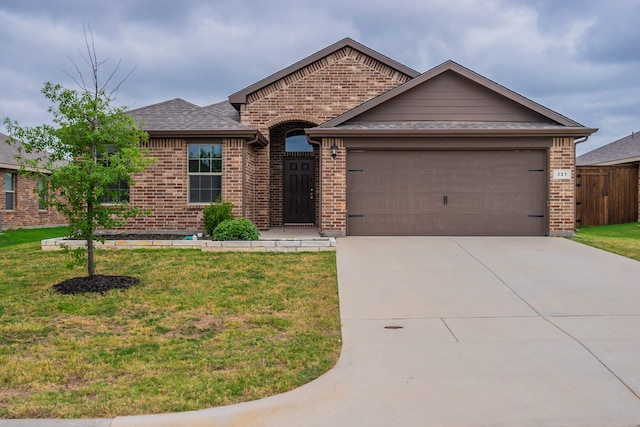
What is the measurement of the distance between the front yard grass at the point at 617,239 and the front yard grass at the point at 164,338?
6531 millimetres

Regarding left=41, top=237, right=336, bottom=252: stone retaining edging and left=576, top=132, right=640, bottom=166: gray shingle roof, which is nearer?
left=41, top=237, right=336, bottom=252: stone retaining edging

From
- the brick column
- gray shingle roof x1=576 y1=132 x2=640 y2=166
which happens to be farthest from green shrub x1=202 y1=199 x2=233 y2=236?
gray shingle roof x1=576 y1=132 x2=640 y2=166

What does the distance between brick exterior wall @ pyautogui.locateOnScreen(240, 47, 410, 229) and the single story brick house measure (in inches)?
66.8

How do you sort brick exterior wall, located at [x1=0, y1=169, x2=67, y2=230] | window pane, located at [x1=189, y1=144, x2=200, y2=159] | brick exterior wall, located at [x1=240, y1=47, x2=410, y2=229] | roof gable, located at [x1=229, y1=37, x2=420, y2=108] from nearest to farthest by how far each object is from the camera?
1. window pane, located at [x1=189, y1=144, x2=200, y2=159]
2. roof gable, located at [x1=229, y1=37, x2=420, y2=108]
3. brick exterior wall, located at [x1=240, y1=47, x2=410, y2=229]
4. brick exterior wall, located at [x1=0, y1=169, x2=67, y2=230]

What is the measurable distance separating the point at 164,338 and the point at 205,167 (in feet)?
30.9

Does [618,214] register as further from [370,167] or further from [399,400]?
[399,400]

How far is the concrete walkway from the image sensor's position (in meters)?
3.93

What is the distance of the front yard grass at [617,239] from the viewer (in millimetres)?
11438

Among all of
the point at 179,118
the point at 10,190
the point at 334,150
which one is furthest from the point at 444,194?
the point at 10,190

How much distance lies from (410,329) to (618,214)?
54.6 feet

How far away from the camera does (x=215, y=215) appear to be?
43.6ft

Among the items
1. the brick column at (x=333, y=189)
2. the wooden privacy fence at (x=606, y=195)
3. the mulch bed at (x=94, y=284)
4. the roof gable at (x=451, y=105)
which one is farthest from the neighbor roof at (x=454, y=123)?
the mulch bed at (x=94, y=284)

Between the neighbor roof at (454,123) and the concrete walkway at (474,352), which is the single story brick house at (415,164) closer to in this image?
the neighbor roof at (454,123)

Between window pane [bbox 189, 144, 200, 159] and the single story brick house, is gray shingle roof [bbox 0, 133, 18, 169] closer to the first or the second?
the single story brick house
